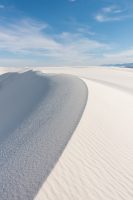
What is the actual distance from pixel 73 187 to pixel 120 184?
2.82ft

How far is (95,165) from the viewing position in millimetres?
4613

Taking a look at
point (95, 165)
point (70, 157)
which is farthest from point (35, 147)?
point (95, 165)

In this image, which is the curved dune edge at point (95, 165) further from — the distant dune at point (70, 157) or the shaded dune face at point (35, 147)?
the shaded dune face at point (35, 147)

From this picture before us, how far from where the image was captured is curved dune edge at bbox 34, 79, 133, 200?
152 inches

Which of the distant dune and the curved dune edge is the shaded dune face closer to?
the distant dune

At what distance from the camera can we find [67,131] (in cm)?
589

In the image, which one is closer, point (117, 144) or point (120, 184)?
point (120, 184)

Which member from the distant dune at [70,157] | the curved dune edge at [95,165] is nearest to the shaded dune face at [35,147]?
the distant dune at [70,157]

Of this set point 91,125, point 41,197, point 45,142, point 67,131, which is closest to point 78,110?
point 91,125

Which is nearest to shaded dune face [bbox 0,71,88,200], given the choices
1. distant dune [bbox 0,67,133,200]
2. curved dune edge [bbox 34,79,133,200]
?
distant dune [bbox 0,67,133,200]

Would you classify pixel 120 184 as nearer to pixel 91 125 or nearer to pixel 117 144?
pixel 117 144

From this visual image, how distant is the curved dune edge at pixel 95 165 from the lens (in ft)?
12.6

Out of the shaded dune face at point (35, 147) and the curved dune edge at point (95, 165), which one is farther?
the shaded dune face at point (35, 147)

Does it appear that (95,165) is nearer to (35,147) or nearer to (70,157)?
(70,157)
